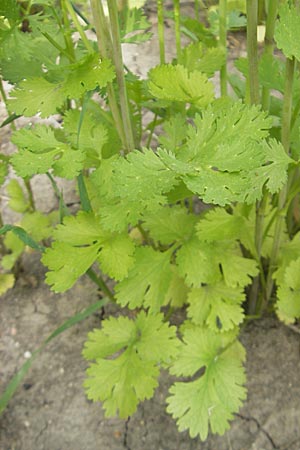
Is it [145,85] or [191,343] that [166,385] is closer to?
[191,343]

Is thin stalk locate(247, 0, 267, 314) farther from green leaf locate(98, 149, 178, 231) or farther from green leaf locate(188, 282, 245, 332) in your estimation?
green leaf locate(98, 149, 178, 231)

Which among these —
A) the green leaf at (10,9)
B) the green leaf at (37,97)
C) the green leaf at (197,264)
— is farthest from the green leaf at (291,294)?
the green leaf at (10,9)

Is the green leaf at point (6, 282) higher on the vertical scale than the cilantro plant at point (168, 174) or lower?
lower

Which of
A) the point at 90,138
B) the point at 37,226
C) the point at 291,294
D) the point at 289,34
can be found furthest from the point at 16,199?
the point at 289,34

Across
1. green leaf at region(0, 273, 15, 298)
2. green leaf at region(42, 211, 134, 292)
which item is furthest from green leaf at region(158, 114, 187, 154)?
green leaf at region(0, 273, 15, 298)

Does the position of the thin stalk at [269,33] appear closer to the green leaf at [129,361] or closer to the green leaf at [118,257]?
the green leaf at [118,257]

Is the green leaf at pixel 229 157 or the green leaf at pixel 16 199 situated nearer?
the green leaf at pixel 229 157

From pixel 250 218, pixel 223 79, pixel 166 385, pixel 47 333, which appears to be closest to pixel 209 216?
pixel 250 218
